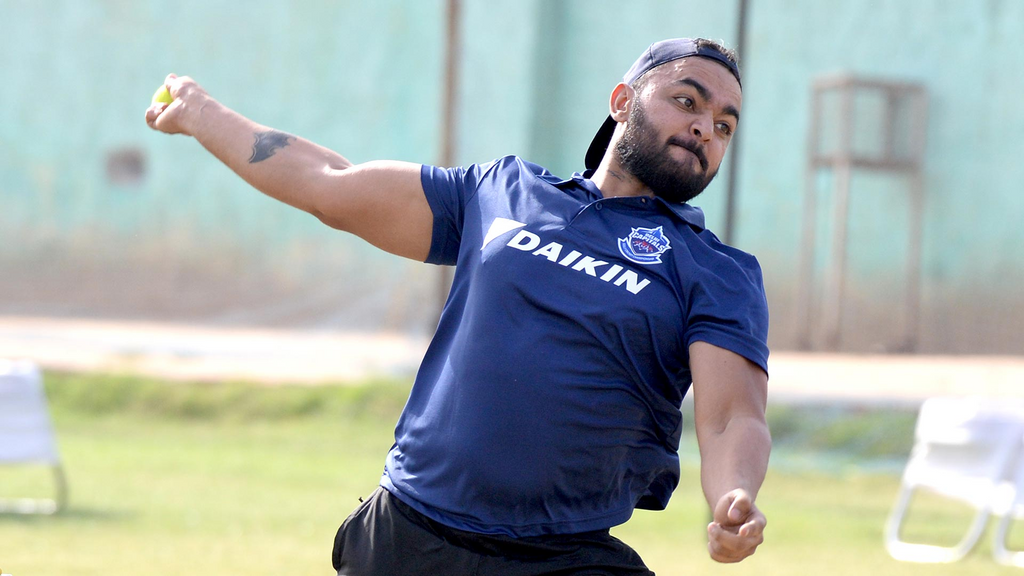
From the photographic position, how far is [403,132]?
17.1m

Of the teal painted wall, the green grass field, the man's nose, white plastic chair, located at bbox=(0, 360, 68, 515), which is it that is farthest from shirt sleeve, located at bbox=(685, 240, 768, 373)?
the teal painted wall

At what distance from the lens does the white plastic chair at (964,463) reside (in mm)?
7199

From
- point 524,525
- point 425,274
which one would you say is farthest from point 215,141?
point 425,274

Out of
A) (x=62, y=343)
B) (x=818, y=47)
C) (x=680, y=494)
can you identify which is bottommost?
(x=62, y=343)

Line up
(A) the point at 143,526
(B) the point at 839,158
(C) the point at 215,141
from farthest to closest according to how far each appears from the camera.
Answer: (B) the point at 839,158 → (A) the point at 143,526 → (C) the point at 215,141

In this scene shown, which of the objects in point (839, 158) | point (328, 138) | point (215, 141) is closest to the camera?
point (215, 141)

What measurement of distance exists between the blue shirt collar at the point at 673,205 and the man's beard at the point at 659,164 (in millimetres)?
27

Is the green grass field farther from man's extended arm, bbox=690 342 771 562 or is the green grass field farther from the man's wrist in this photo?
man's extended arm, bbox=690 342 771 562

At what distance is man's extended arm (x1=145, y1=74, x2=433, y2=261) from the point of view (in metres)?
2.97

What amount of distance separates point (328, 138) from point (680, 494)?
970cm

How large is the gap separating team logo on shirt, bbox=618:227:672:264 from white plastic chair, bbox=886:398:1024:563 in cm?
504

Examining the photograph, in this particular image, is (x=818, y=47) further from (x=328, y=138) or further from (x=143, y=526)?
(x=143, y=526)

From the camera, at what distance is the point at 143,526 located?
7.30 m

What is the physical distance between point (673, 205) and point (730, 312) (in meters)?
0.39
